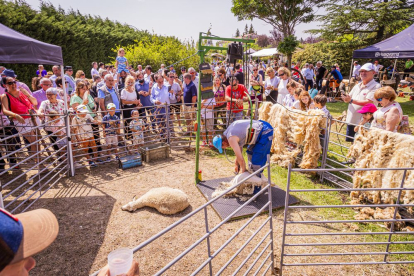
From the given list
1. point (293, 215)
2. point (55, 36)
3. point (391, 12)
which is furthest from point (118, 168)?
point (391, 12)

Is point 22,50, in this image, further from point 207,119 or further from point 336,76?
point 336,76

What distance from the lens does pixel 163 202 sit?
457 cm

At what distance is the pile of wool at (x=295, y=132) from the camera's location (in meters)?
5.51

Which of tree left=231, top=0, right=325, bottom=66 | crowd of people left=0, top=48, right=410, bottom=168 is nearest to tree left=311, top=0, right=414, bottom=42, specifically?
tree left=231, top=0, right=325, bottom=66

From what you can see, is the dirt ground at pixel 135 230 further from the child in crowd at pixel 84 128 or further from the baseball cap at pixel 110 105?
the baseball cap at pixel 110 105

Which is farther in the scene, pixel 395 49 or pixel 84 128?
pixel 395 49

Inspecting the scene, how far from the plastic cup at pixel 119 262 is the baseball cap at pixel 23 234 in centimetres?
33

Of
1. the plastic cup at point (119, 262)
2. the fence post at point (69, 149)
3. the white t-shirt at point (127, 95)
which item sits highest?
the white t-shirt at point (127, 95)

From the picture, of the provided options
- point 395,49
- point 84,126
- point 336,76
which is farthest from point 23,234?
point 336,76

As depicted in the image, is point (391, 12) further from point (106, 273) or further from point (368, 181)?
point (106, 273)

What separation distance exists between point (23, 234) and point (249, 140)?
3947 millimetres

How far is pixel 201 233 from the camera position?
4062 mm

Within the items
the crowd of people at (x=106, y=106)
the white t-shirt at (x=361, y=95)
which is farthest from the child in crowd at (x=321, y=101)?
the white t-shirt at (x=361, y=95)

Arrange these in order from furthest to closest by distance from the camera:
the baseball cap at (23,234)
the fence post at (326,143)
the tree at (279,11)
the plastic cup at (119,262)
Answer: the tree at (279,11)
the fence post at (326,143)
the plastic cup at (119,262)
the baseball cap at (23,234)
